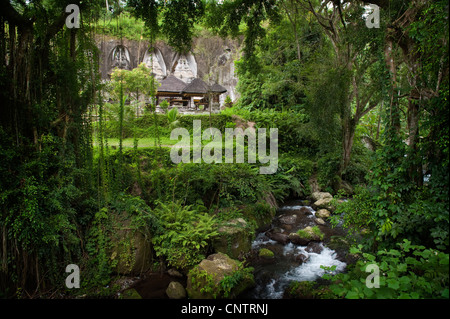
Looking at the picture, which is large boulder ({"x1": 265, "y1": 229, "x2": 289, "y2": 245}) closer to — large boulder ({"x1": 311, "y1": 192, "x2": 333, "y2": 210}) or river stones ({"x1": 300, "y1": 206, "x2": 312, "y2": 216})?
river stones ({"x1": 300, "y1": 206, "x2": 312, "y2": 216})

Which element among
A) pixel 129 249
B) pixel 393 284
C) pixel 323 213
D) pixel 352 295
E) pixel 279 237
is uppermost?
pixel 393 284

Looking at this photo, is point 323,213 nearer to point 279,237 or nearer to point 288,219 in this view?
point 288,219

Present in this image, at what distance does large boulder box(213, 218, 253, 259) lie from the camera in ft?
19.4

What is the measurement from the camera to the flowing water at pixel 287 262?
203 inches

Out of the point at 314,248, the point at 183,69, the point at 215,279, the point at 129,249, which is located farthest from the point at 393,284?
the point at 183,69

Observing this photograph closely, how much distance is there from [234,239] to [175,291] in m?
1.85

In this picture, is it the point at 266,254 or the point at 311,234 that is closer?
the point at 266,254

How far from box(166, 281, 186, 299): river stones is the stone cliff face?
22364 mm

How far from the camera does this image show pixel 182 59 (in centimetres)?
2772

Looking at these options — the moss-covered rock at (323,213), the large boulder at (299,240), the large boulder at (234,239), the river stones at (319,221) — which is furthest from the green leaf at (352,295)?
the moss-covered rock at (323,213)

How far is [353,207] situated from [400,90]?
2.14 metres

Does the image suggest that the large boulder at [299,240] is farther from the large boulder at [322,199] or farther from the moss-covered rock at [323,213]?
the large boulder at [322,199]

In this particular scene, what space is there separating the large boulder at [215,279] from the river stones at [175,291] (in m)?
0.12
